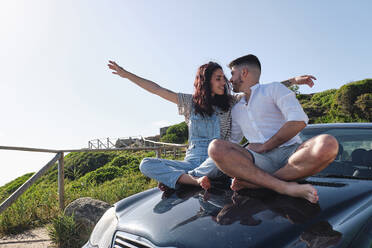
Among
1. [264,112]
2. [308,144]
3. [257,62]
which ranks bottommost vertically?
[308,144]

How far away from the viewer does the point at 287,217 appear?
1533 mm

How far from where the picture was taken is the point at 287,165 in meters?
2.05

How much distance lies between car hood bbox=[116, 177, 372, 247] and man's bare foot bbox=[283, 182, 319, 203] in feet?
0.11

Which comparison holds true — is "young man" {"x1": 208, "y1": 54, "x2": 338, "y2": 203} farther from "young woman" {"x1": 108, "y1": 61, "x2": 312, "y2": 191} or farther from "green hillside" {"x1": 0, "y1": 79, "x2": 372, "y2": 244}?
"green hillside" {"x1": 0, "y1": 79, "x2": 372, "y2": 244}

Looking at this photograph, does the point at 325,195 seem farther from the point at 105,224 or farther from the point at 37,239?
the point at 37,239

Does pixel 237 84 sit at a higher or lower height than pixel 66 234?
higher

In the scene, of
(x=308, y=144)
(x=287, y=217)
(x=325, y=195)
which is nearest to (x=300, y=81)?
(x=308, y=144)

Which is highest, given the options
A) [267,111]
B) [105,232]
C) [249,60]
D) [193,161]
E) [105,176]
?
[249,60]

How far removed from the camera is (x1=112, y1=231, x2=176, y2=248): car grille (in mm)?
1636

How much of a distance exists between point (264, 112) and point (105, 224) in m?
1.53

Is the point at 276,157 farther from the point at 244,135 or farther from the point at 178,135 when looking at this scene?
the point at 178,135

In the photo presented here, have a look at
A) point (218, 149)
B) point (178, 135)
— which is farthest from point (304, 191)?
point (178, 135)

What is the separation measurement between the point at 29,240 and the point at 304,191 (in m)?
4.08

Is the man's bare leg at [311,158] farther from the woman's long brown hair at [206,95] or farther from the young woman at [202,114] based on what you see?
the woman's long brown hair at [206,95]
